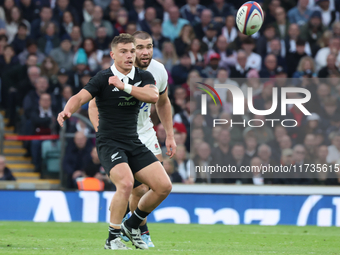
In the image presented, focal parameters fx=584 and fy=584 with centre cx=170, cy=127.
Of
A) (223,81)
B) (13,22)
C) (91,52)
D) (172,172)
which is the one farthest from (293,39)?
(13,22)

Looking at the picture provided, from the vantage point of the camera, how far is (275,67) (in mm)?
13156

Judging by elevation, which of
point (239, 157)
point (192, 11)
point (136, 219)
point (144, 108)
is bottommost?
point (239, 157)

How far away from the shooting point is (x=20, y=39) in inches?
556

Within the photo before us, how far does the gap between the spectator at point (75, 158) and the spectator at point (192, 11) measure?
5182 mm

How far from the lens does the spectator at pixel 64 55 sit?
1373 cm

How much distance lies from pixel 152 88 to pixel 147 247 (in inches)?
68.8

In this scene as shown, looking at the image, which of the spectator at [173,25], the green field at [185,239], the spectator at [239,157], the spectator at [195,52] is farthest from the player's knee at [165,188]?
the spectator at [173,25]

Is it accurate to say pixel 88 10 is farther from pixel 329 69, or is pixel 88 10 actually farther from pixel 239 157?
pixel 329 69

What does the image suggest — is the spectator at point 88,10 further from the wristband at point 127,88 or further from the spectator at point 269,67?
the wristband at point 127,88

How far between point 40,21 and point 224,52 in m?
4.65

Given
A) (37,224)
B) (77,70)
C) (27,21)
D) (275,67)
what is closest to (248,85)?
(275,67)

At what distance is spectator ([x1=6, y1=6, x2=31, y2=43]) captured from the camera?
1450cm

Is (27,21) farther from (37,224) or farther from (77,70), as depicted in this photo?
(37,224)

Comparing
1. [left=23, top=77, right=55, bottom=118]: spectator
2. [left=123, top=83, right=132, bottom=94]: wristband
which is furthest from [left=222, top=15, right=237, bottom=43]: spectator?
[left=123, top=83, right=132, bottom=94]: wristband
